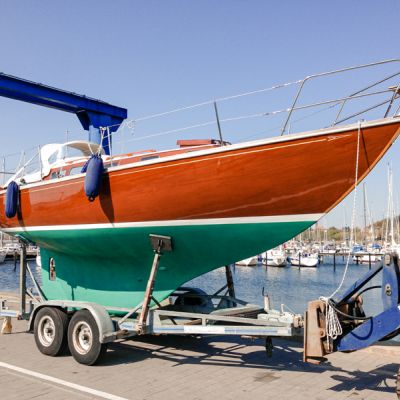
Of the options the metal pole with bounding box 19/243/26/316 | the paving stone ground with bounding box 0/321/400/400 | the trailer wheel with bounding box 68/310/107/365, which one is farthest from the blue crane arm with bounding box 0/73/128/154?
the paving stone ground with bounding box 0/321/400/400

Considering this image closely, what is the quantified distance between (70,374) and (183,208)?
2948mm

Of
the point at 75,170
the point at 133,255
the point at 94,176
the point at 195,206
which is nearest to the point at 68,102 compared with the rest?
the point at 75,170

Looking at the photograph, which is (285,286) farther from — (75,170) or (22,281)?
(75,170)

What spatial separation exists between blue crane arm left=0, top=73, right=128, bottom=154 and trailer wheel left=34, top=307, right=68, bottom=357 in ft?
19.5

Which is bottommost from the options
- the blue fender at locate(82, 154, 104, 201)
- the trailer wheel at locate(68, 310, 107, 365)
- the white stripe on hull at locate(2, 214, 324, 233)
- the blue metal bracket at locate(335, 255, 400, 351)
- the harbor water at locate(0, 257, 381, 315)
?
the harbor water at locate(0, 257, 381, 315)

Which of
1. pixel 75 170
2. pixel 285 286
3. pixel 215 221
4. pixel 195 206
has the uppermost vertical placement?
pixel 75 170

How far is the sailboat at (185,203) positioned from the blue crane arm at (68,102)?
4416 millimetres

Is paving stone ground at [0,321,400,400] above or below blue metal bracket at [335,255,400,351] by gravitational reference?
below

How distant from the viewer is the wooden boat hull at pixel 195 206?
20.5 feet

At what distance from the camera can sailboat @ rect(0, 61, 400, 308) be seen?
6250mm

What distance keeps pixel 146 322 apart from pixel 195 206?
1912 mm

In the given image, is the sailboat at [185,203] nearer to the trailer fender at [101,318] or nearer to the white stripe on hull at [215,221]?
the white stripe on hull at [215,221]

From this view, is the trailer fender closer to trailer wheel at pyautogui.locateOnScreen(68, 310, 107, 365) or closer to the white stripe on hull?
trailer wheel at pyautogui.locateOnScreen(68, 310, 107, 365)

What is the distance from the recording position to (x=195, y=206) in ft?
23.1
